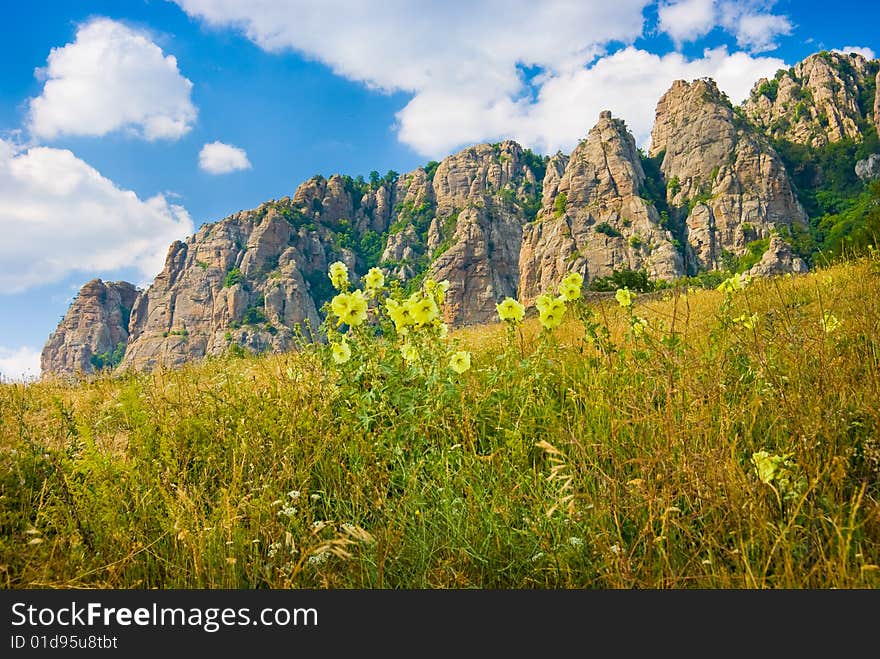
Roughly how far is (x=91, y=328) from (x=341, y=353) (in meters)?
156

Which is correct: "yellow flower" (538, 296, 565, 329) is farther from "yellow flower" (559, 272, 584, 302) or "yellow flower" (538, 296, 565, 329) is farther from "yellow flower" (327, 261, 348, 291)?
"yellow flower" (327, 261, 348, 291)

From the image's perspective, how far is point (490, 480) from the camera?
7.66 ft

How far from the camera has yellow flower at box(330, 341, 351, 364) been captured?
11.2 ft

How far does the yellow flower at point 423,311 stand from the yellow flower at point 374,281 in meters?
0.63

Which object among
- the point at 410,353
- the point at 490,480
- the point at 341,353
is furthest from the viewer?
the point at 341,353

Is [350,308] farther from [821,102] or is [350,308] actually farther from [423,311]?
[821,102]

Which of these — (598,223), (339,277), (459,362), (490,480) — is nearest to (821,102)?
(598,223)

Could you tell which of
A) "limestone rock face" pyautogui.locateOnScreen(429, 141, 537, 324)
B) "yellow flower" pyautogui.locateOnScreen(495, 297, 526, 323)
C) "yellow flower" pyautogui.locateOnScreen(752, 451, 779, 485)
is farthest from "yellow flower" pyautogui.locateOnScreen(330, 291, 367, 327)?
"limestone rock face" pyautogui.locateOnScreen(429, 141, 537, 324)

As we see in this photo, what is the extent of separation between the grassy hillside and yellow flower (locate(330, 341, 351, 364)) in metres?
0.10

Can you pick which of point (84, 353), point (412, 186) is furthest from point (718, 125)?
point (84, 353)

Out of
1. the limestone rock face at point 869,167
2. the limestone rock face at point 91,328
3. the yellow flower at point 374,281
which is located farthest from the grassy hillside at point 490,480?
the limestone rock face at point 91,328

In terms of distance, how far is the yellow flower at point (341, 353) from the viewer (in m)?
3.40

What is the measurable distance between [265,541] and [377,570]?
0.59 metres

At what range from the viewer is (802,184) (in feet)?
364
